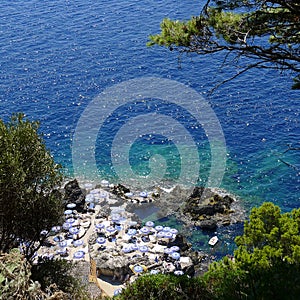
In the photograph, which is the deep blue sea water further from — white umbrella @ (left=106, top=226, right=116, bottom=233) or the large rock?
white umbrella @ (left=106, top=226, right=116, bottom=233)

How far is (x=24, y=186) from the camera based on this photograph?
15.6 metres

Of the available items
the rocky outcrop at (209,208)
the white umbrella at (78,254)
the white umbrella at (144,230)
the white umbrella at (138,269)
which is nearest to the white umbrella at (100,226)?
the white umbrella at (144,230)

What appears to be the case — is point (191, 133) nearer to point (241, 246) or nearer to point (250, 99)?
point (250, 99)

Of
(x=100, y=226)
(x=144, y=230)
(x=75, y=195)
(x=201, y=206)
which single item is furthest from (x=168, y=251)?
(x=75, y=195)

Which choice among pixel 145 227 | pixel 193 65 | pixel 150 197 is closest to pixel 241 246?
pixel 145 227

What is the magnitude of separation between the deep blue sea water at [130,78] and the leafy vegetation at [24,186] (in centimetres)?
1616

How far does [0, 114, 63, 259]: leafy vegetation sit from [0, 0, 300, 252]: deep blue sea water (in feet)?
53.0

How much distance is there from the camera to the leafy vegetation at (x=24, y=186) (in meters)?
15.0

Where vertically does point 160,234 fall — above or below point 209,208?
above

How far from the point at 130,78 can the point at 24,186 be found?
121ft

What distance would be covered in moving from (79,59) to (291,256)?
45108 mm

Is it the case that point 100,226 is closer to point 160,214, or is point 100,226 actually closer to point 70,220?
point 70,220

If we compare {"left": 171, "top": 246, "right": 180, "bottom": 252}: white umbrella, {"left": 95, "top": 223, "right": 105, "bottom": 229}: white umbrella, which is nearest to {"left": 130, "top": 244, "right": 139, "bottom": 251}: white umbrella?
{"left": 171, "top": 246, "right": 180, "bottom": 252}: white umbrella

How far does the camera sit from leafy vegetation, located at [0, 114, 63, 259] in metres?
15.0
